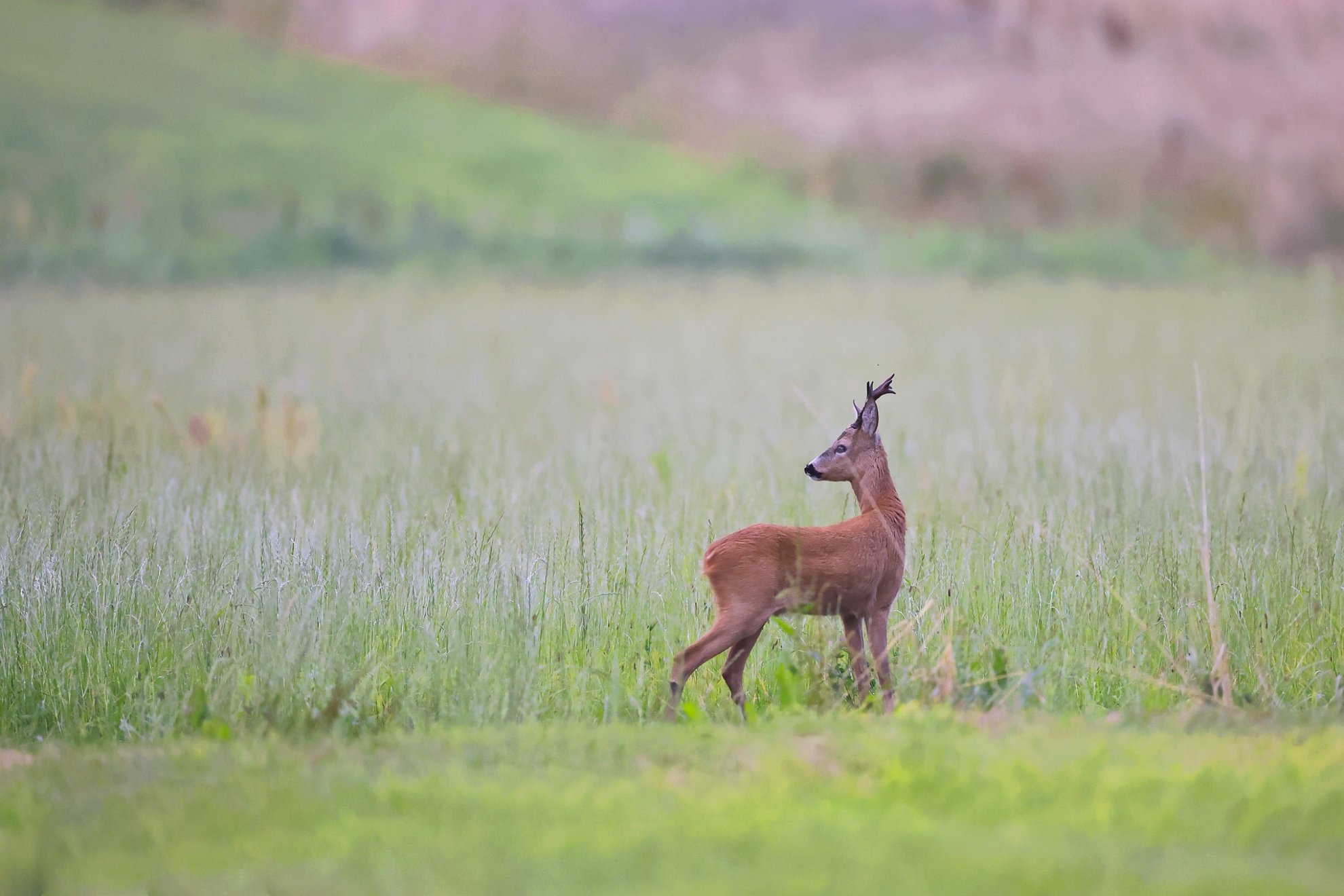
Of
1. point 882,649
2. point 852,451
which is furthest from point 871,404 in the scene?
point 882,649

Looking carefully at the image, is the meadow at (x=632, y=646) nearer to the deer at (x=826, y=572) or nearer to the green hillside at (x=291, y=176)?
the deer at (x=826, y=572)

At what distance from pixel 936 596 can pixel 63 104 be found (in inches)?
1410

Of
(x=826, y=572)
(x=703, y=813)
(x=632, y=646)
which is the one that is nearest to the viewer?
(x=703, y=813)

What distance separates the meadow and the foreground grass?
1 cm

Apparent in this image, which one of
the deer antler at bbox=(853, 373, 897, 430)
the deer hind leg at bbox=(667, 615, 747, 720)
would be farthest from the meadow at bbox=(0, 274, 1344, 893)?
the deer antler at bbox=(853, 373, 897, 430)

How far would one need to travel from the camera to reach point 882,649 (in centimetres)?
505

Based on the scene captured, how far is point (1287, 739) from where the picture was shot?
4.17 m

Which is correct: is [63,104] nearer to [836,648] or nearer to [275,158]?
[275,158]

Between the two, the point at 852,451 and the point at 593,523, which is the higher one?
the point at 852,451

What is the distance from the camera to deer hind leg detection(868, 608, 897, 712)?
16.4ft

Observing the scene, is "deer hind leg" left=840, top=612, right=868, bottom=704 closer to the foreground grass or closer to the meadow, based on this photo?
the meadow

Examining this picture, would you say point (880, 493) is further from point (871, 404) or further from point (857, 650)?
point (857, 650)

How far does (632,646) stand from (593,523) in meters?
1.35

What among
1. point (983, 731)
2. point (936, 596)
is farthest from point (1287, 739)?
point (936, 596)
